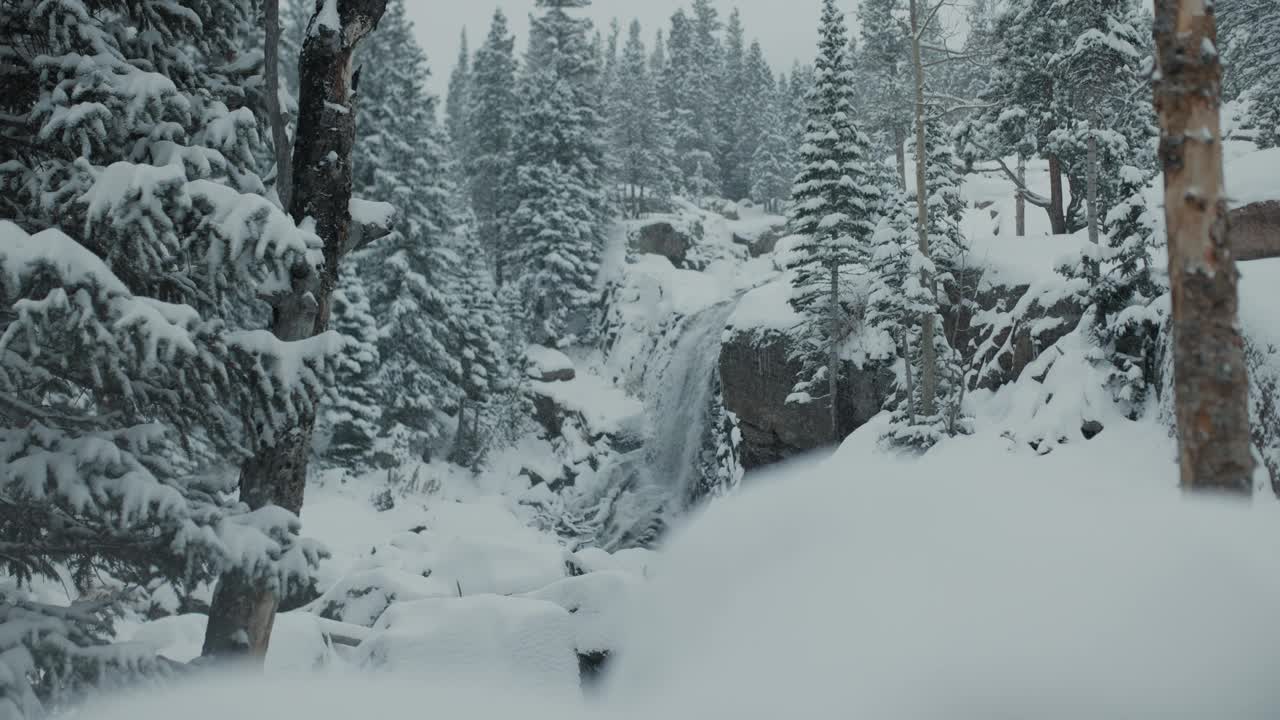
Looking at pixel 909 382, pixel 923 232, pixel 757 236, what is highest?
pixel 757 236

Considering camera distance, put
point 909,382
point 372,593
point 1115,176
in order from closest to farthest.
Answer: point 372,593 → point 909,382 → point 1115,176

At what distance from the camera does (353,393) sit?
27.8m

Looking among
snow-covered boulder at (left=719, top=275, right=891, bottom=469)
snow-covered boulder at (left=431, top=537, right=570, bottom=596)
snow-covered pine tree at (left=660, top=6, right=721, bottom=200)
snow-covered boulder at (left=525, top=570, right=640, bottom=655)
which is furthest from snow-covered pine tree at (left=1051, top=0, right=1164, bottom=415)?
snow-covered pine tree at (left=660, top=6, right=721, bottom=200)

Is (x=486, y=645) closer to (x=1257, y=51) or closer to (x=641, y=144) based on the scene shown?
(x=1257, y=51)

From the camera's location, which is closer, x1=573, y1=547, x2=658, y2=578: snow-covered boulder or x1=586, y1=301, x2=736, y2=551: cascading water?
x1=573, y1=547, x2=658, y2=578: snow-covered boulder

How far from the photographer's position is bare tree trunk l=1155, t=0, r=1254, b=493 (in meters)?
4.33

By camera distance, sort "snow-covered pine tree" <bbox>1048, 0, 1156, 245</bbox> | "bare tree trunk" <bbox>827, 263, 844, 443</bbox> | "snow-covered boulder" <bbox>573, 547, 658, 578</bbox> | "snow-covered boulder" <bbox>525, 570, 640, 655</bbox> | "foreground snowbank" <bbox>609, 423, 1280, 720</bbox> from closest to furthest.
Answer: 1. "foreground snowbank" <bbox>609, 423, 1280, 720</bbox>
2. "snow-covered boulder" <bbox>525, 570, 640, 655</bbox>
3. "snow-covered boulder" <bbox>573, 547, 658, 578</bbox>
4. "snow-covered pine tree" <bbox>1048, 0, 1156, 245</bbox>
5. "bare tree trunk" <bbox>827, 263, 844, 443</bbox>

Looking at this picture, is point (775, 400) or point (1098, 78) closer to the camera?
point (1098, 78)

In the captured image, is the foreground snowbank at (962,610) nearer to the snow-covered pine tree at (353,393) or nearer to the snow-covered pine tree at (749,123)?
the snow-covered pine tree at (353,393)

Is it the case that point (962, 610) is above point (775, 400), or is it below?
above

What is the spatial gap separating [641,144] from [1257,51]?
3821cm

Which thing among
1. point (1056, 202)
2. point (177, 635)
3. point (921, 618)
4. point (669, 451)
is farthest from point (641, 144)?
point (921, 618)

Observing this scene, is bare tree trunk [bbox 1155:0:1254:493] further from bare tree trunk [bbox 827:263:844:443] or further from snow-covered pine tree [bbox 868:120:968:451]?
bare tree trunk [bbox 827:263:844:443]

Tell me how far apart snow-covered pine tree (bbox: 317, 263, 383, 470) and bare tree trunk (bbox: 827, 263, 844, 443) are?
626 inches
